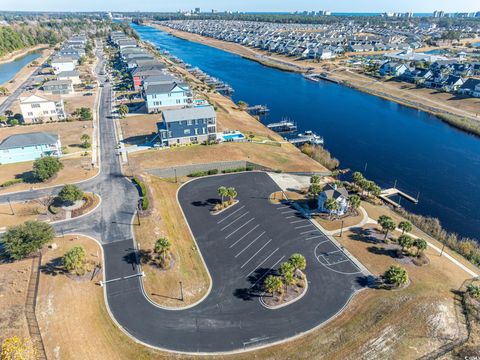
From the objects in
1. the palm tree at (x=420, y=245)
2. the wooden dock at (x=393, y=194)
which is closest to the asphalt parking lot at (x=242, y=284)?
Result: the palm tree at (x=420, y=245)

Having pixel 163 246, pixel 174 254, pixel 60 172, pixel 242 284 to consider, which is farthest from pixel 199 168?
pixel 242 284

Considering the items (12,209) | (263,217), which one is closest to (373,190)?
(263,217)

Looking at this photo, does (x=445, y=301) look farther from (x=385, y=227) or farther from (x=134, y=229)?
(x=134, y=229)

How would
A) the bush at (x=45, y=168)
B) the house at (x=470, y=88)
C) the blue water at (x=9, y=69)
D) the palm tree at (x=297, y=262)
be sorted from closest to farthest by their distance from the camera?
the palm tree at (x=297, y=262)
the bush at (x=45, y=168)
the house at (x=470, y=88)
the blue water at (x=9, y=69)

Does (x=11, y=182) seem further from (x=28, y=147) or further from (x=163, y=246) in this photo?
(x=163, y=246)

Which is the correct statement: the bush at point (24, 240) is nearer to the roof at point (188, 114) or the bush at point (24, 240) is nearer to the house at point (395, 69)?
the roof at point (188, 114)
